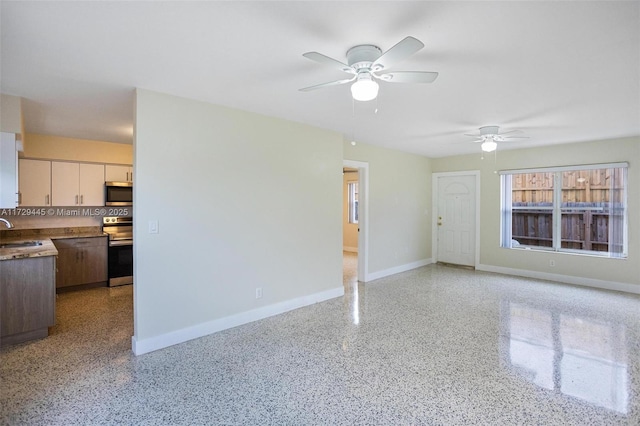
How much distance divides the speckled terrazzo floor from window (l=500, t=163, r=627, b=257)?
61.1 inches

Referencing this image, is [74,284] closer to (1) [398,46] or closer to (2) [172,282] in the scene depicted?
(2) [172,282]

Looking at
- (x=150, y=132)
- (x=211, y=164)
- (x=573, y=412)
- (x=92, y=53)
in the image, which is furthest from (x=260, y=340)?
(x=92, y=53)

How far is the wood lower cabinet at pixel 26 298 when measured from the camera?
310 cm

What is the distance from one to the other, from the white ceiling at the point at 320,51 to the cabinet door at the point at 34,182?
1.24 meters

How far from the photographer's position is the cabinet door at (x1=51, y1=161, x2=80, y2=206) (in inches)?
192

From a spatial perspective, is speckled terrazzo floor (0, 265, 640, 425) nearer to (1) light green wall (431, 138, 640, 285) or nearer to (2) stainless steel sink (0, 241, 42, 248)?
(2) stainless steel sink (0, 241, 42, 248)

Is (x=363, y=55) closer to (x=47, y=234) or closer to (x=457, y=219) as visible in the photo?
(x=47, y=234)

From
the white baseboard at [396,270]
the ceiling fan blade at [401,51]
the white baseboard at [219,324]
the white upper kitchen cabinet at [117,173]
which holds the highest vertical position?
the ceiling fan blade at [401,51]

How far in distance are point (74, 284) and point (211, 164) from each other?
3.40 meters

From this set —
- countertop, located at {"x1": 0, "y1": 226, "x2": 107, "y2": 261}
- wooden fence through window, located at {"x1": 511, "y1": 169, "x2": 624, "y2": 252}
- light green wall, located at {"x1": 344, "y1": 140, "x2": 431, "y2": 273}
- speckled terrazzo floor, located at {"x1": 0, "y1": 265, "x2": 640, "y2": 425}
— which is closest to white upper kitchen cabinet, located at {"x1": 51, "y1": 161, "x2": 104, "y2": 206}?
countertop, located at {"x1": 0, "y1": 226, "x2": 107, "y2": 261}

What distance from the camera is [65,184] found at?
4957 mm

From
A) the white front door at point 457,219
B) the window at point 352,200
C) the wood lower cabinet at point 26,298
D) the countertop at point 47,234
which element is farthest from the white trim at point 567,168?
the countertop at point 47,234

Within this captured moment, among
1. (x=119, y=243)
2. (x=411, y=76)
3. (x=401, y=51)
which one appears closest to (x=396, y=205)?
(x=411, y=76)

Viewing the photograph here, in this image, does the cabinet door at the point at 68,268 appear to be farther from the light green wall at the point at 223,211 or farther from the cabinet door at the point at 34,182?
the light green wall at the point at 223,211
